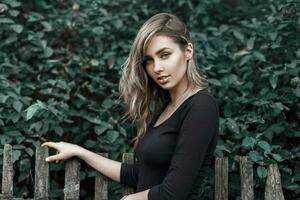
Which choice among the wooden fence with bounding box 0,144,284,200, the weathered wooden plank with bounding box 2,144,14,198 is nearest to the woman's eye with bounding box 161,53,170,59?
the wooden fence with bounding box 0,144,284,200

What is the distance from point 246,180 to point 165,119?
0.53 m

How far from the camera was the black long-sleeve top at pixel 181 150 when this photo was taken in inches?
91.8

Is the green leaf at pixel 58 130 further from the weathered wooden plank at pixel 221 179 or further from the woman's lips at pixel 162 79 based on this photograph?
the weathered wooden plank at pixel 221 179

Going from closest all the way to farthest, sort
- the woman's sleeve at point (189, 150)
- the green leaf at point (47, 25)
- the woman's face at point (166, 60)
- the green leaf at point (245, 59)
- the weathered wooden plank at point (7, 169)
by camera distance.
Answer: the woman's sleeve at point (189, 150) < the woman's face at point (166, 60) < the weathered wooden plank at point (7, 169) < the green leaf at point (245, 59) < the green leaf at point (47, 25)

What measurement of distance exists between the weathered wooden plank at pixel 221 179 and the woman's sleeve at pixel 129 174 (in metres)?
0.46

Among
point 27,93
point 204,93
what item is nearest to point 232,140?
point 204,93

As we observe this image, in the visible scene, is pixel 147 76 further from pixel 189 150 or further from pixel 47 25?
pixel 47 25

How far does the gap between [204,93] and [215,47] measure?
1.64 m

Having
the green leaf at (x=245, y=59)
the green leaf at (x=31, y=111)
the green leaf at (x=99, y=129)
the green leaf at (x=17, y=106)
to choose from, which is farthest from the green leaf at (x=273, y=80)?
the green leaf at (x=17, y=106)

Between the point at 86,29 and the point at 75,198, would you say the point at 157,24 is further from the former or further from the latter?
the point at 86,29

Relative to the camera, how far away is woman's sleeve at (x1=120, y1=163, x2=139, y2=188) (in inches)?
113

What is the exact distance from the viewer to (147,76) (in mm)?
2848

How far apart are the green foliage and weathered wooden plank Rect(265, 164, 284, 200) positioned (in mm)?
63

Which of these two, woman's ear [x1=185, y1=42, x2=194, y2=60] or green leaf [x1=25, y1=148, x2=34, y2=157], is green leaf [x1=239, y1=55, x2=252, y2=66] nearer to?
woman's ear [x1=185, y1=42, x2=194, y2=60]
